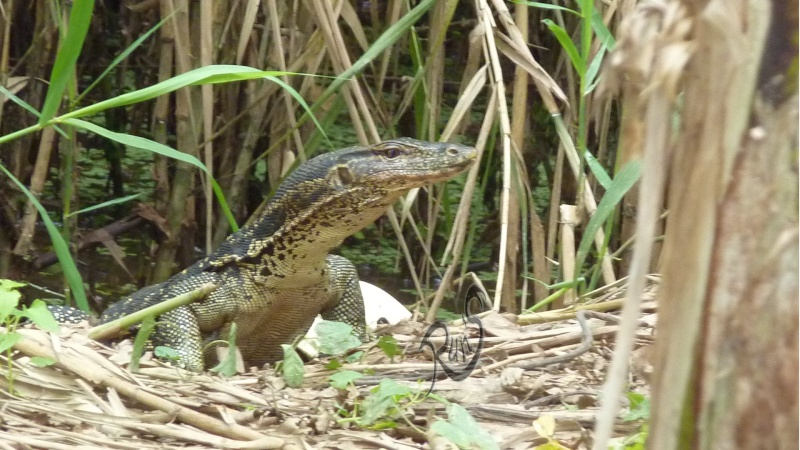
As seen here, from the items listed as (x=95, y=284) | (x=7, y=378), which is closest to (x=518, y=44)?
(x=7, y=378)

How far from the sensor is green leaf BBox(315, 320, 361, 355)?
2416mm

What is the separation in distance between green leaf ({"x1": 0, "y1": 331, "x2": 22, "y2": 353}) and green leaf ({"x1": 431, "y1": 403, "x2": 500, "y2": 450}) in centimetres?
75

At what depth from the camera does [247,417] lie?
2.00 meters

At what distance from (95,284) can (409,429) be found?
138 inches

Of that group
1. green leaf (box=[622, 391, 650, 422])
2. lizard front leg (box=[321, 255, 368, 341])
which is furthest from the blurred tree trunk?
lizard front leg (box=[321, 255, 368, 341])

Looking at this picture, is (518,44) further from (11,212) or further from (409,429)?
(11,212)

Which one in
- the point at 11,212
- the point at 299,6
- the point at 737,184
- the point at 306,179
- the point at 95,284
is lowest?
the point at 95,284

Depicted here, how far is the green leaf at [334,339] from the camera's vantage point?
2416mm

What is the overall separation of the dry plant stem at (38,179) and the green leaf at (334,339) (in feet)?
5.67

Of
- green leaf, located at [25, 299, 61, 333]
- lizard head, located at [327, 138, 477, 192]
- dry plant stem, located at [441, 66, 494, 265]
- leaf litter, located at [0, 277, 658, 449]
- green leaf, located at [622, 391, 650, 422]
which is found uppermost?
dry plant stem, located at [441, 66, 494, 265]

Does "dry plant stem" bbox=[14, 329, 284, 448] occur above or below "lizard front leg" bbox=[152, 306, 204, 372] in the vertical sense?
above

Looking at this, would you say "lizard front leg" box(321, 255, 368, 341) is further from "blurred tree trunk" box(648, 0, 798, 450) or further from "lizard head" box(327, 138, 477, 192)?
"blurred tree trunk" box(648, 0, 798, 450)

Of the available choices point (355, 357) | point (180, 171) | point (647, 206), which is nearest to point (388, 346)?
point (355, 357)

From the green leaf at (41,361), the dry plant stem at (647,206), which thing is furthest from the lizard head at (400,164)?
the dry plant stem at (647,206)
